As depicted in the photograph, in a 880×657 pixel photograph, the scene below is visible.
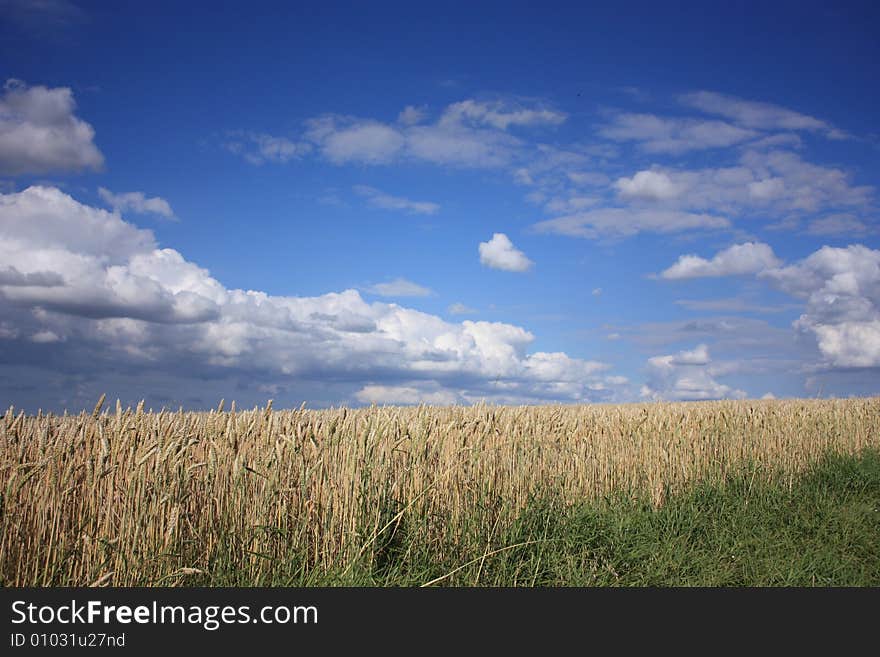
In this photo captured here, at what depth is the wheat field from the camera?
452 centimetres

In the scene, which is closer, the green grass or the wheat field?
the wheat field

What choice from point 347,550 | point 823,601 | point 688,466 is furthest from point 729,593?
point 688,466

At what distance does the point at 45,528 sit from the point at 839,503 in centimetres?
1045

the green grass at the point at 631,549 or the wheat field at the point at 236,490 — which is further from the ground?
the wheat field at the point at 236,490

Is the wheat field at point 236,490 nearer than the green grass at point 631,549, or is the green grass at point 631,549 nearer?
the wheat field at point 236,490

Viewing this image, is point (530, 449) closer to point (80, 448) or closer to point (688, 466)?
point (688, 466)

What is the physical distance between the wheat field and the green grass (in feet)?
0.30

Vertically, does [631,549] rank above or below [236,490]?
below

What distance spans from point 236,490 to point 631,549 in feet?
12.5

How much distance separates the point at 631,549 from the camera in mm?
6262

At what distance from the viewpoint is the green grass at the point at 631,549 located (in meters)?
5.25

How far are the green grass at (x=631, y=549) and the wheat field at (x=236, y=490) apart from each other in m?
0.09

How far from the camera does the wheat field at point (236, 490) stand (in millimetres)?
4516

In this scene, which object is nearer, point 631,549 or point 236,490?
point 236,490
